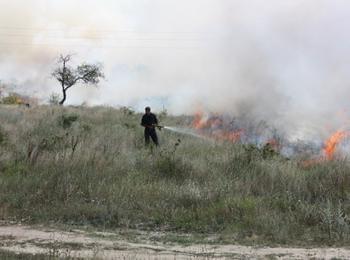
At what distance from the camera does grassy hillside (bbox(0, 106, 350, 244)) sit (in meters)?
9.46

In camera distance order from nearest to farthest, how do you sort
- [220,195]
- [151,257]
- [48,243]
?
[151,257], [48,243], [220,195]

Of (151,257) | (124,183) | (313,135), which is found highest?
(313,135)

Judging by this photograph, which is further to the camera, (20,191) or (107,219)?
(20,191)

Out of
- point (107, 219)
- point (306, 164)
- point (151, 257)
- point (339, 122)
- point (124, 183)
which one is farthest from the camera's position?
point (339, 122)

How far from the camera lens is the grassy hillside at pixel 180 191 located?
9.46 meters

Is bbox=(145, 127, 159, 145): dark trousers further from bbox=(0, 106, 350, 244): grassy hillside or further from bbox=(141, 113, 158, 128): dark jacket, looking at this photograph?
bbox=(0, 106, 350, 244): grassy hillside

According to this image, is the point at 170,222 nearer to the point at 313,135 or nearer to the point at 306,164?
the point at 306,164

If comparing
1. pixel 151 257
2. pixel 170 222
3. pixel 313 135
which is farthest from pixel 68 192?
pixel 313 135

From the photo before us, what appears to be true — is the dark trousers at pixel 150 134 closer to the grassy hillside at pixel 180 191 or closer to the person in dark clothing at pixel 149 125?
the person in dark clothing at pixel 149 125

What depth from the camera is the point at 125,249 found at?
793cm

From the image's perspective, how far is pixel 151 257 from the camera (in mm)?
7430

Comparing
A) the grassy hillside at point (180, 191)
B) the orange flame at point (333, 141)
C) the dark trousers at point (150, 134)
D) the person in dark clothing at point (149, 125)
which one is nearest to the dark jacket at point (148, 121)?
the person in dark clothing at point (149, 125)

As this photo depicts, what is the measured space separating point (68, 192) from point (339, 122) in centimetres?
849

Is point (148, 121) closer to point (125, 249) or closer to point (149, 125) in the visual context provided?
point (149, 125)
